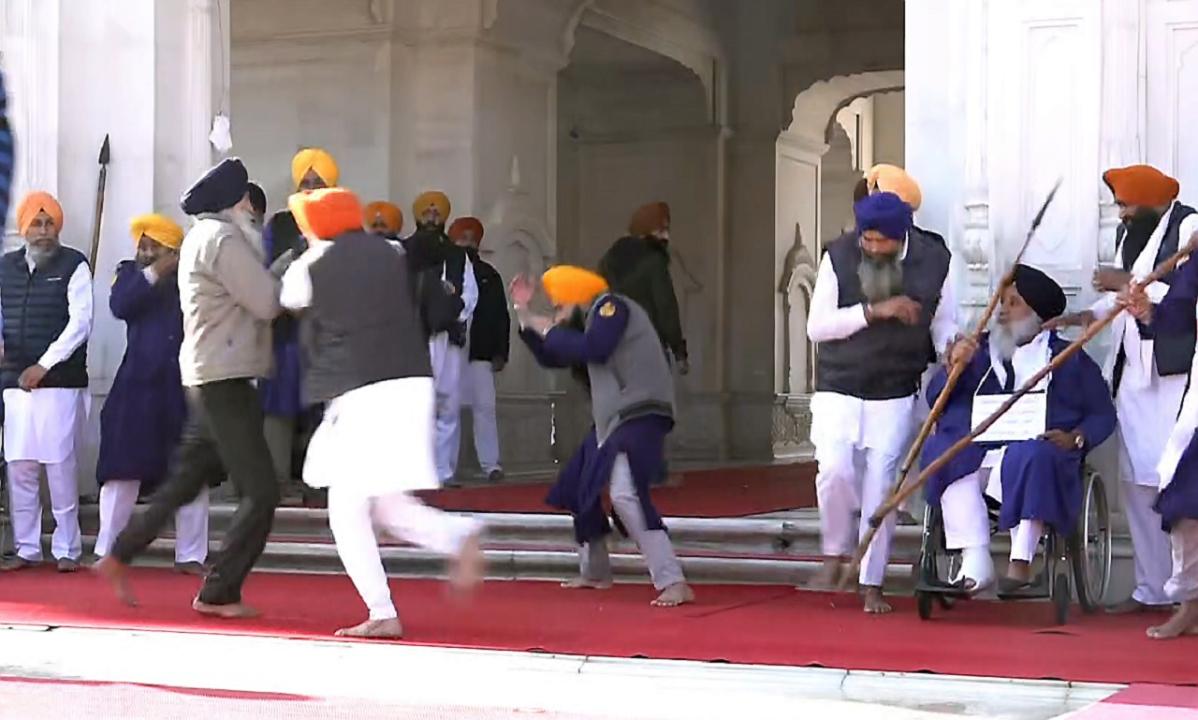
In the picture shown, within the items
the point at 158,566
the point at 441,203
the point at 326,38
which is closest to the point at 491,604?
the point at 158,566

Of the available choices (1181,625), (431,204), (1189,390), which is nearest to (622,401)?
(1189,390)

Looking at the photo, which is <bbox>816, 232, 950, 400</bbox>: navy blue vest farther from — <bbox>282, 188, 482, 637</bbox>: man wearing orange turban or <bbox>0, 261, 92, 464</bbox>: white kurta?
<bbox>0, 261, 92, 464</bbox>: white kurta

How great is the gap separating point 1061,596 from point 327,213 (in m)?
3.15

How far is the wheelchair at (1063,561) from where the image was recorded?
6.98 m

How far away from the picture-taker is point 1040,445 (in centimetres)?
698

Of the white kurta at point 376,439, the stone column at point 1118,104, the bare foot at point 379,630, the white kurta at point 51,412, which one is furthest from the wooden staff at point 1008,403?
the white kurta at point 51,412

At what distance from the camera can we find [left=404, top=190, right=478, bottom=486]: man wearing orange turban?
1137 centimetres

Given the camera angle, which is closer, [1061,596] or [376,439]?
[376,439]

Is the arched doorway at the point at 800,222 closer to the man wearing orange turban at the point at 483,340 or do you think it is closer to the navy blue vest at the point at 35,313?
the man wearing orange turban at the point at 483,340

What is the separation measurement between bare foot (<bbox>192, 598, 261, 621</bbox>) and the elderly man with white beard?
9.00 ft

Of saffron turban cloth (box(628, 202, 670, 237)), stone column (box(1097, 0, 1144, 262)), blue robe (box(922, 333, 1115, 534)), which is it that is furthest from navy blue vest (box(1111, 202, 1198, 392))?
saffron turban cloth (box(628, 202, 670, 237))

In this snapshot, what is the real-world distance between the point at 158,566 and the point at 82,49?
293cm

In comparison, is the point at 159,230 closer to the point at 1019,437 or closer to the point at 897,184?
the point at 897,184

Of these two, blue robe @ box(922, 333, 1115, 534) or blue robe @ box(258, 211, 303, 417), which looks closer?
blue robe @ box(922, 333, 1115, 534)
